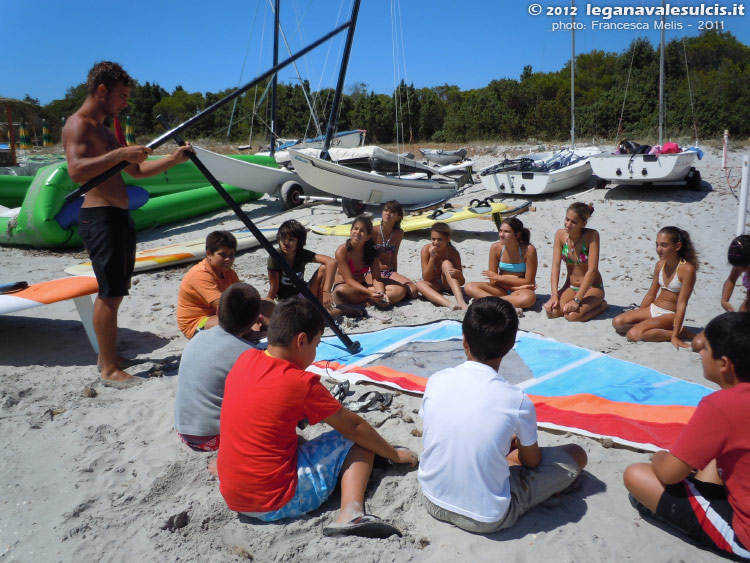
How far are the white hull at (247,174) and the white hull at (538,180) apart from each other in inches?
168

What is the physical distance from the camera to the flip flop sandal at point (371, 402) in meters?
3.33

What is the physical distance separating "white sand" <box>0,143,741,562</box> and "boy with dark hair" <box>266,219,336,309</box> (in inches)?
21.1

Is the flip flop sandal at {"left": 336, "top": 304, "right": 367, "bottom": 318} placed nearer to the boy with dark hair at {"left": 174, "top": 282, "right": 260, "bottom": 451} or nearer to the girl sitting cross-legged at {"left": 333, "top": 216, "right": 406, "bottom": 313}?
the girl sitting cross-legged at {"left": 333, "top": 216, "right": 406, "bottom": 313}

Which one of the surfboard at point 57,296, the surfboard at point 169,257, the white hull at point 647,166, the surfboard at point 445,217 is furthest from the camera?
the white hull at point 647,166

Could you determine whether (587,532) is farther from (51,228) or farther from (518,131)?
(518,131)

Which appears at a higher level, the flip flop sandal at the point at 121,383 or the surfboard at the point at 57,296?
the surfboard at the point at 57,296

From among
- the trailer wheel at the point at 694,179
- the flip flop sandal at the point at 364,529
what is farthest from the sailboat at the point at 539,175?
the flip flop sandal at the point at 364,529

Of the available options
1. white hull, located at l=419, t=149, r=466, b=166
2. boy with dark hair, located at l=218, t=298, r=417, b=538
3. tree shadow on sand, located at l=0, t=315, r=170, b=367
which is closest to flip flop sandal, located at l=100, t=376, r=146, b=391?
tree shadow on sand, located at l=0, t=315, r=170, b=367

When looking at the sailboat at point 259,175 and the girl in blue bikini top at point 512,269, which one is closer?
the girl in blue bikini top at point 512,269

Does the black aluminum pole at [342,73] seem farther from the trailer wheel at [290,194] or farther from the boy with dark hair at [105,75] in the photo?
the boy with dark hair at [105,75]

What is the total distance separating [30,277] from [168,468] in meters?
5.54

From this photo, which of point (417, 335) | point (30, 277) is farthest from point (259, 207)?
point (417, 335)

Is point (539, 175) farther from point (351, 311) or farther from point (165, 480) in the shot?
point (165, 480)

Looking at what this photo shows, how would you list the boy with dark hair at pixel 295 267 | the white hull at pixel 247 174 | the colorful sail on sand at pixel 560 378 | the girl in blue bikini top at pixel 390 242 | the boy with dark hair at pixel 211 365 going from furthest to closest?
the white hull at pixel 247 174 → the girl in blue bikini top at pixel 390 242 → the boy with dark hair at pixel 295 267 → the colorful sail on sand at pixel 560 378 → the boy with dark hair at pixel 211 365
